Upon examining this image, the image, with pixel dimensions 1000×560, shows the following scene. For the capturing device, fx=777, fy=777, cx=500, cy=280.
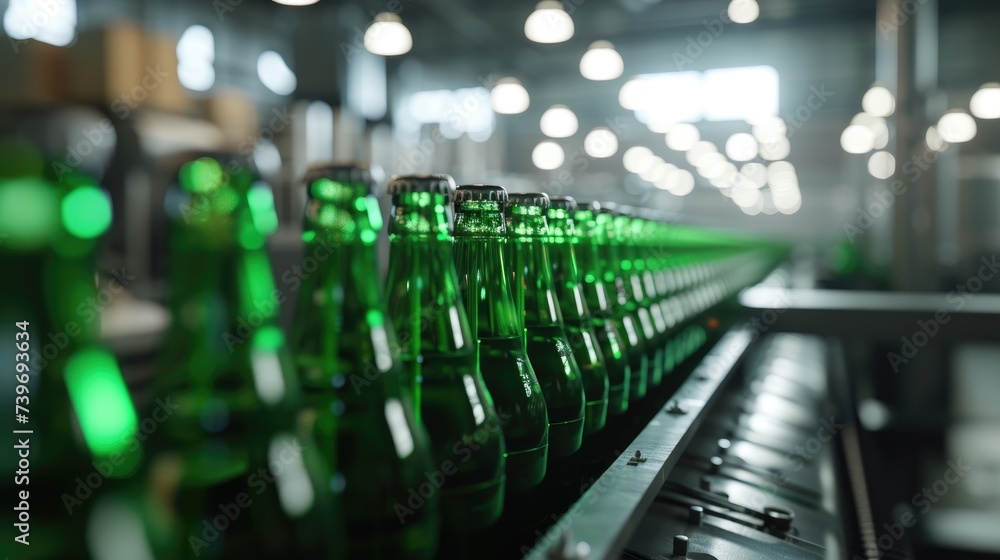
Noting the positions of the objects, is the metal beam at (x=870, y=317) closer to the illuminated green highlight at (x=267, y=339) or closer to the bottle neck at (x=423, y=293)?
the bottle neck at (x=423, y=293)

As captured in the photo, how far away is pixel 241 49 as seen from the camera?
8.05 metres

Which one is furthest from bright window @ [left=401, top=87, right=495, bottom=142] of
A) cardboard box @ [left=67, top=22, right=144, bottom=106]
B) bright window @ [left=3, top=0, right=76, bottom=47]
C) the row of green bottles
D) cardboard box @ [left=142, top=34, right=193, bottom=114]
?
the row of green bottles

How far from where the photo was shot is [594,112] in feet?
54.6

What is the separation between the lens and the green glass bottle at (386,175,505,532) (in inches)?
22.3

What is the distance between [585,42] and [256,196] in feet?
38.6

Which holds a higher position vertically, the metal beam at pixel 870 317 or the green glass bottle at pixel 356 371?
the green glass bottle at pixel 356 371

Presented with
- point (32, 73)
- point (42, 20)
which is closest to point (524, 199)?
point (32, 73)

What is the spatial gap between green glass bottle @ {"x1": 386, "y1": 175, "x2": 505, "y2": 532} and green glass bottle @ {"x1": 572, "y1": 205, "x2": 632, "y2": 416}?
1.22 ft

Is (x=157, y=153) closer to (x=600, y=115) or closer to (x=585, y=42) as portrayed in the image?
(x=585, y=42)

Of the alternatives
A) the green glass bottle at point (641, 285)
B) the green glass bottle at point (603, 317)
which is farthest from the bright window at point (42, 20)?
the green glass bottle at point (603, 317)

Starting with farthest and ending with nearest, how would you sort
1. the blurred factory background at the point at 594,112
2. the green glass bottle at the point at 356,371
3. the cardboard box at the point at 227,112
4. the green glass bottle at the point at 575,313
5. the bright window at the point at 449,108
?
the bright window at the point at 449,108 → the cardboard box at the point at 227,112 → the blurred factory background at the point at 594,112 → the green glass bottle at the point at 575,313 → the green glass bottle at the point at 356,371

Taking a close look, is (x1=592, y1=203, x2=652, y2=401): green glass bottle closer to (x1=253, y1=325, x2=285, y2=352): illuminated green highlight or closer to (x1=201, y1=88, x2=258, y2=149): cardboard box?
(x1=253, y1=325, x2=285, y2=352): illuminated green highlight

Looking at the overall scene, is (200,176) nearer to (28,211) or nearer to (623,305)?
(28,211)

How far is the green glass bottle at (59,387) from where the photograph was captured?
343 mm
